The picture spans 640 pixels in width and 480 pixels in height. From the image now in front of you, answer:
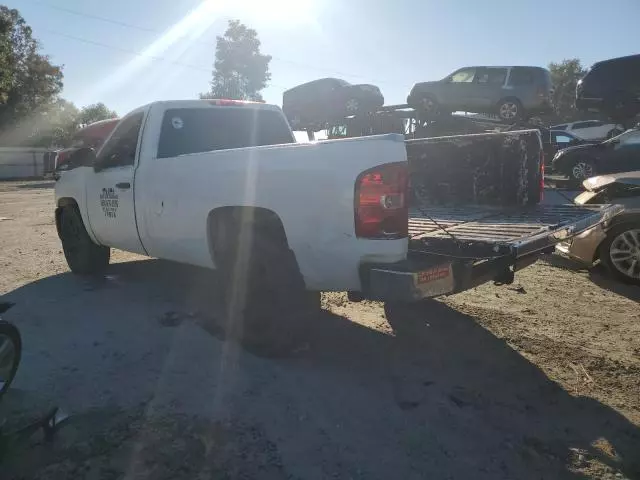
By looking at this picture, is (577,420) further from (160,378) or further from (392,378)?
(160,378)

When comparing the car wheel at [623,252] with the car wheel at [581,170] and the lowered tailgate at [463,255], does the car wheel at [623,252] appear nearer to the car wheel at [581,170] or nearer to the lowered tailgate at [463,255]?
the lowered tailgate at [463,255]

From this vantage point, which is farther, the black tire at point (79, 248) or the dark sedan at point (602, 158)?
Result: the dark sedan at point (602, 158)

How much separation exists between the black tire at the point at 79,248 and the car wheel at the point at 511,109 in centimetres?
987

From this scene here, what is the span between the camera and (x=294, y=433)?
2.73m

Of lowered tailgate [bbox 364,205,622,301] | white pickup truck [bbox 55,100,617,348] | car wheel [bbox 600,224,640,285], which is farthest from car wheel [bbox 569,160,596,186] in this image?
lowered tailgate [bbox 364,205,622,301]

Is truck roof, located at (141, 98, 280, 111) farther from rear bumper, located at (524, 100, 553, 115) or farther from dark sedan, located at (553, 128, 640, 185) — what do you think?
dark sedan, located at (553, 128, 640, 185)

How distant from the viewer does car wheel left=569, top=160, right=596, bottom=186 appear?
47.8 feet

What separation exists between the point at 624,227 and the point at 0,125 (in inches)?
1770

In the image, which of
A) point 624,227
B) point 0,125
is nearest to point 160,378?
point 624,227

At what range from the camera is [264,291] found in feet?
11.9

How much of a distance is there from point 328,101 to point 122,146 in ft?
27.7

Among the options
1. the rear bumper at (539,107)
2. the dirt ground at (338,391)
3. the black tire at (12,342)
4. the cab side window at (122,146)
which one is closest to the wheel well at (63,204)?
the cab side window at (122,146)

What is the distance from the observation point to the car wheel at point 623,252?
17.8 ft

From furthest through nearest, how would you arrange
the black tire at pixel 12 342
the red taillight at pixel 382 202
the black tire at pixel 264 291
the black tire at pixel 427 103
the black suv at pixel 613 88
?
the black suv at pixel 613 88 < the black tire at pixel 427 103 < the black tire at pixel 264 291 < the red taillight at pixel 382 202 < the black tire at pixel 12 342
